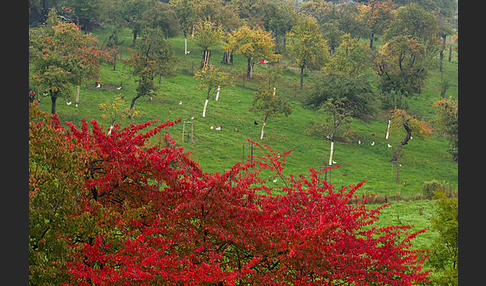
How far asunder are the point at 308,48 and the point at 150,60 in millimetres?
28766

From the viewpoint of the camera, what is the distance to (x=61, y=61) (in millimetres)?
49656

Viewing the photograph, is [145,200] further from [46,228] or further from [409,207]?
[409,207]

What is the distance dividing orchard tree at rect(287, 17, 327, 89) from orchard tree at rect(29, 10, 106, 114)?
33377 mm

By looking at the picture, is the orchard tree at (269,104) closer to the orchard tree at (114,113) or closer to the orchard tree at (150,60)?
the orchard tree at (150,60)

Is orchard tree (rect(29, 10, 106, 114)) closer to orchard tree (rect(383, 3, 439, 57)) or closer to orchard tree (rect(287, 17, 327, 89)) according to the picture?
orchard tree (rect(287, 17, 327, 89))

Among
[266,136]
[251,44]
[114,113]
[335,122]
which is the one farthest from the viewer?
[251,44]

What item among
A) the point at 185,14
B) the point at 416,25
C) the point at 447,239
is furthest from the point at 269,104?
the point at 416,25

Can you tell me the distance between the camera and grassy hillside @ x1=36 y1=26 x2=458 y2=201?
164ft

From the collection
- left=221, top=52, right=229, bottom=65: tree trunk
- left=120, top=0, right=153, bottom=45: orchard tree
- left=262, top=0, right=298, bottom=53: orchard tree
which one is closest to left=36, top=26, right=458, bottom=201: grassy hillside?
left=221, top=52, right=229, bottom=65: tree trunk

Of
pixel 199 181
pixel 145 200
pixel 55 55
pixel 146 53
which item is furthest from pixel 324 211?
pixel 146 53

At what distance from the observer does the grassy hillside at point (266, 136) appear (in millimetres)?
49844

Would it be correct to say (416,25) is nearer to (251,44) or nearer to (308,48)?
(308,48)

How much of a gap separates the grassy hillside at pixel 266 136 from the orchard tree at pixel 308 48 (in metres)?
6.71

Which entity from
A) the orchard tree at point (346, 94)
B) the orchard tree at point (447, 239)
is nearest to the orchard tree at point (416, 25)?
the orchard tree at point (346, 94)
